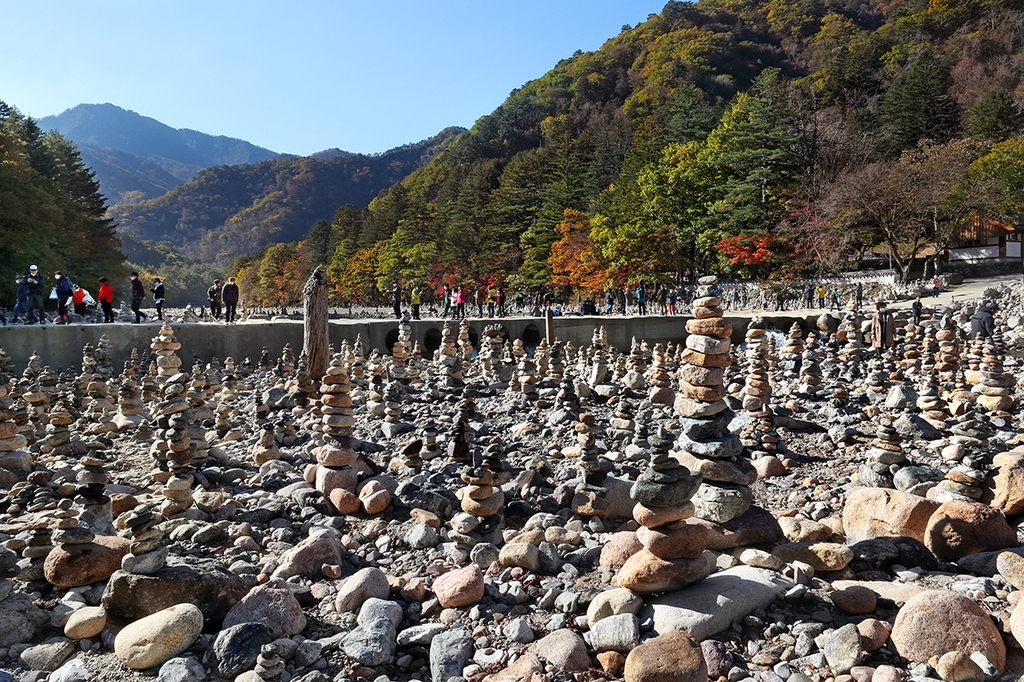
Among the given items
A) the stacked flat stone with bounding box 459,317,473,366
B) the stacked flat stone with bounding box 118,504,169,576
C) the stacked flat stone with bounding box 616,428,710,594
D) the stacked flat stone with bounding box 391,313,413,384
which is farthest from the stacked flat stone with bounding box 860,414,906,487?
the stacked flat stone with bounding box 459,317,473,366

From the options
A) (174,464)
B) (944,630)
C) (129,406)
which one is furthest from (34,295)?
(944,630)

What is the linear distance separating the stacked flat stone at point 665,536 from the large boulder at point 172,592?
2439 millimetres

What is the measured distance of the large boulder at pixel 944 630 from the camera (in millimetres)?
2924

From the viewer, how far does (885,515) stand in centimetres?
455

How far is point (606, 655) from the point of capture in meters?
3.25

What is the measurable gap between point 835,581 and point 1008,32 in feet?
304

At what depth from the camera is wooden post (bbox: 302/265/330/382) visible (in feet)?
42.8

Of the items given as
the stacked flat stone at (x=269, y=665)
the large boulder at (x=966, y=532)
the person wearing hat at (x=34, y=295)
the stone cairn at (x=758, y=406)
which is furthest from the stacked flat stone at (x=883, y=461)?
the person wearing hat at (x=34, y=295)

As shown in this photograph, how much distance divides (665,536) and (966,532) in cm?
223

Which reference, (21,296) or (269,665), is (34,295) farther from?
(269,665)

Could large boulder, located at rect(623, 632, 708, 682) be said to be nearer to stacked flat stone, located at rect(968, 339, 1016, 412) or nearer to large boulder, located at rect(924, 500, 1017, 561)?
large boulder, located at rect(924, 500, 1017, 561)

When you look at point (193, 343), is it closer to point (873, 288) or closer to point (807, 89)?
point (873, 288)

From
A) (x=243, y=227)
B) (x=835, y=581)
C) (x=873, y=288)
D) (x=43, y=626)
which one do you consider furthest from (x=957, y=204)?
(x=243, y=227)

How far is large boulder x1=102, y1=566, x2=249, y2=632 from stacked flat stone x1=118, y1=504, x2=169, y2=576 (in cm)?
5
